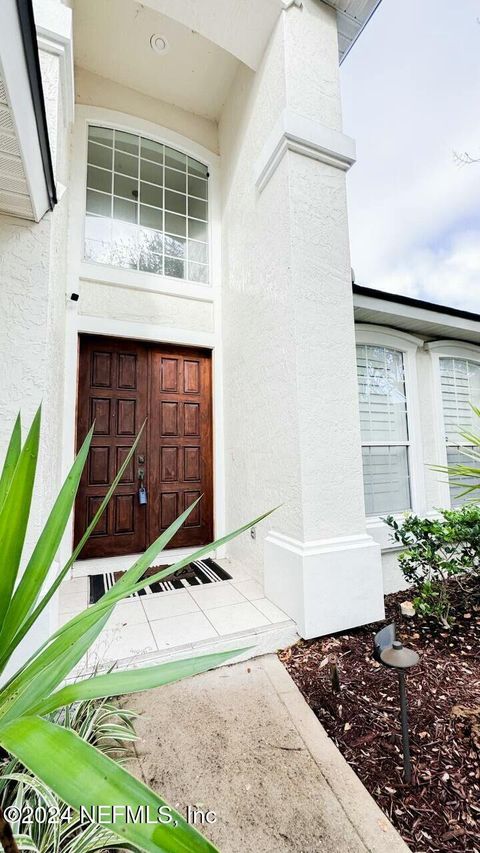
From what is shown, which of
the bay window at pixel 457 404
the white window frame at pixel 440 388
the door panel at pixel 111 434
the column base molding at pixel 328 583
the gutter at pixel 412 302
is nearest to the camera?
the column base molding at pixel 328 583

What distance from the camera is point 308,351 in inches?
114

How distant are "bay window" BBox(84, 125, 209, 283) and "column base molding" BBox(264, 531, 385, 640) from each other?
12.6ft

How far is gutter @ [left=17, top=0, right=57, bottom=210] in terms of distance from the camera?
1.32 m

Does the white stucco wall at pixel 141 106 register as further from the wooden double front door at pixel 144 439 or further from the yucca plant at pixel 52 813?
the yucca plant at pixel 52 813

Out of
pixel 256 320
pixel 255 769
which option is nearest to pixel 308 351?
pixel 256 320

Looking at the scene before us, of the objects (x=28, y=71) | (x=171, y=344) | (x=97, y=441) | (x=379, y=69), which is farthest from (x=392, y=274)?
(x=28, y=71)

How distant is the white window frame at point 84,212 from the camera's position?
13.4ft

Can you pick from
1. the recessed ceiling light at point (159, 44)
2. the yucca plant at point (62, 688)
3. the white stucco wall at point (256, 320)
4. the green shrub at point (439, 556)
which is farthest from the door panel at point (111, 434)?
the recessed ceiling light at point (159, 44)

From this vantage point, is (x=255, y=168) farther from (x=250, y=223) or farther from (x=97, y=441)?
(x=97, y=441)

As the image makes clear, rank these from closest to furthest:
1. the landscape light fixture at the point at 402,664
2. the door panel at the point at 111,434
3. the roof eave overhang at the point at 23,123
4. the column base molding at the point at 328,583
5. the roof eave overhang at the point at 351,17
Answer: the roof eave overhang at the point at 23,123 < the landscape light fixture at the point at 402,664 < the column base molding at the point at 328,583 < the roof eave overhang at the point at 351,17 < the door panel at the point at 111,434

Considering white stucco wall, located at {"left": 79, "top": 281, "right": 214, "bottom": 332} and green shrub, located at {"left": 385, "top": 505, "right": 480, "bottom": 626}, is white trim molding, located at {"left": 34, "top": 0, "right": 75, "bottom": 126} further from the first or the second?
green shrub, located at {"left": 385, "top": 505, "right": 480, "bottom": 626}

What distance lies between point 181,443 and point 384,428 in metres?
2.53

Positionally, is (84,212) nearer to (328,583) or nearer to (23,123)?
(23,123)

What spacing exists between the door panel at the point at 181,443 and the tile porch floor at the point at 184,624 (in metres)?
1.09
